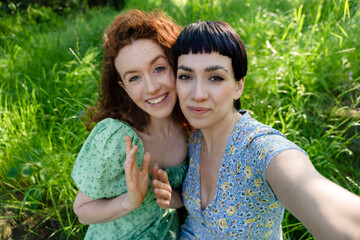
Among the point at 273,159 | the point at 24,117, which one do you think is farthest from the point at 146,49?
the point at 24,117

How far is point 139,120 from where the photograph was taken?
173 centimetres

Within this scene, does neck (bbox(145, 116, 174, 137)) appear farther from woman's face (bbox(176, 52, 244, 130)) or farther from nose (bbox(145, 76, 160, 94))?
woman's face (bbox(176, 52, 244, 130))

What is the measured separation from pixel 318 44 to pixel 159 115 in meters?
1.73

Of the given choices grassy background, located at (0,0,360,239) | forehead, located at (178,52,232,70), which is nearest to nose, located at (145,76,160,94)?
forehead, located at (178,52,232,70)

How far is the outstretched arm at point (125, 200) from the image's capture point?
1.36m

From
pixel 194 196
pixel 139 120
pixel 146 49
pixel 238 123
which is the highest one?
pixel 146 49

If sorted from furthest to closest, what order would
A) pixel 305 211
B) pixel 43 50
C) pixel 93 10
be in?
pixel 93 10, pixel 43 50, pixel 305 211

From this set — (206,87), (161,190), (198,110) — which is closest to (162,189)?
(161,190)

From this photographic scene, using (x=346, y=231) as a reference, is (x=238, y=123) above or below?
below

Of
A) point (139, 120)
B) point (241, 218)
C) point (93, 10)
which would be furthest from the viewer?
point (93, 10)

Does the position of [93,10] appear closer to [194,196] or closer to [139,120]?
[139,120]

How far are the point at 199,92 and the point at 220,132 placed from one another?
248 millimetres

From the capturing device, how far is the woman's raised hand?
1337 millimetres

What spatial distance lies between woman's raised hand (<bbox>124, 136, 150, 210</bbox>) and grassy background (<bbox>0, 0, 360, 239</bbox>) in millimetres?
818
